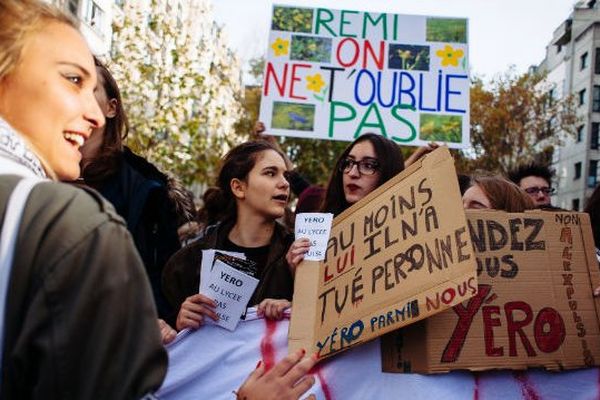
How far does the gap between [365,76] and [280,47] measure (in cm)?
72

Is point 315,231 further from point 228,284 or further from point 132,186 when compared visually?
point 132,186

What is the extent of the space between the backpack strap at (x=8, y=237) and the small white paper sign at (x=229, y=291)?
1280 millimetres

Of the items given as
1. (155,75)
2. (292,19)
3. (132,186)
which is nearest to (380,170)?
(132,186)

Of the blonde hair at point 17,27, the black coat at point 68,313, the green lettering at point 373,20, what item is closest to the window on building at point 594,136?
the green lettering at point 373,20

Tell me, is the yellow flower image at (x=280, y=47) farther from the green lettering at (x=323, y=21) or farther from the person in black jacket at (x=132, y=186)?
the person in black jacket at (x=132, y=186)

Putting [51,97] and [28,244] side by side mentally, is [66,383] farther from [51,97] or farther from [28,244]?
[51,97]

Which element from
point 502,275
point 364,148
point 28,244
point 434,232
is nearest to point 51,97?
point 28,244

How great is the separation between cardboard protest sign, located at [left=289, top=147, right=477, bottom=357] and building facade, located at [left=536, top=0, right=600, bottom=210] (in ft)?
117

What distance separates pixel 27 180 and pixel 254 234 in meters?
2.15

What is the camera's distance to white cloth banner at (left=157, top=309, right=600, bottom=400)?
189cm

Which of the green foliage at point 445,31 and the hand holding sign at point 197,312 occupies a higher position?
the green foliage at point 445,31

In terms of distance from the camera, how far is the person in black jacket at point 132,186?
2723 millimetres

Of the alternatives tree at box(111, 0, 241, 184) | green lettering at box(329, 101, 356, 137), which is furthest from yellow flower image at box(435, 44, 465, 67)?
tree at box(111, 0, 241, 184)

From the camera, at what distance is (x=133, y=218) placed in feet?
8.79
